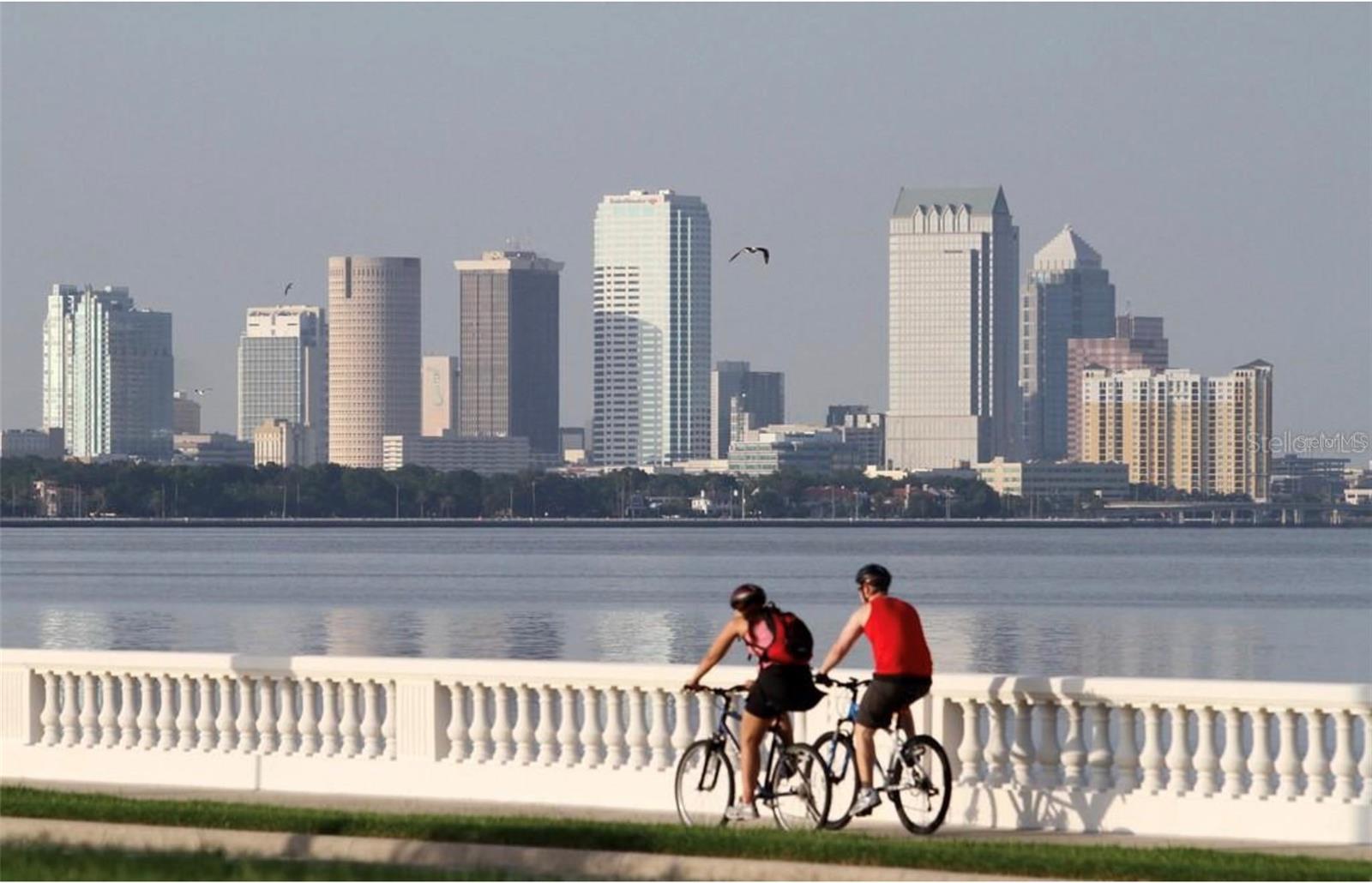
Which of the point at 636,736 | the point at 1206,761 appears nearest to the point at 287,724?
the point at 636,736

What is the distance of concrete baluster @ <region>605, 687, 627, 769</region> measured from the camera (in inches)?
819

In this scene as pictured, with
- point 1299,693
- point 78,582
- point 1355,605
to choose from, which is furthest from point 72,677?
point 78,582

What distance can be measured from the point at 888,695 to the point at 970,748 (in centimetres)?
106

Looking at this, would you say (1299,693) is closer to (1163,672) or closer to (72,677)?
(72,677)

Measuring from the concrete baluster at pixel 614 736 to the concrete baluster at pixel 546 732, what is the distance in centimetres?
44

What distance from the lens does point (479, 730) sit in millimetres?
21516

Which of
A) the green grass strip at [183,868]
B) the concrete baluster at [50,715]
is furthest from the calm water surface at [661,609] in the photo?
the green grass strip at [183,868]

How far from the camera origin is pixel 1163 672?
68.8 m

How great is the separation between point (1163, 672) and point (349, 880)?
54232mm

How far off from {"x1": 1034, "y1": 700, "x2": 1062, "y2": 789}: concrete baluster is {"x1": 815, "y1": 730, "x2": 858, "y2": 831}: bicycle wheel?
121cm

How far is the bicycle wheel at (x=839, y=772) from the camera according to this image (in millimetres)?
18984

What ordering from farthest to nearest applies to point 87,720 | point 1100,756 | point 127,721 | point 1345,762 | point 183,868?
1. point 87,720
2. point 127,721
3. point 1100,756
4. point 1345,762
5. point 183,868

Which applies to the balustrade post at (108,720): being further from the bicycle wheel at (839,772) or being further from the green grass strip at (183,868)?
the bicycle wheel at (839,772)

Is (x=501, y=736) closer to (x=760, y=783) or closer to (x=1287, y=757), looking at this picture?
(x=760, y=783)
